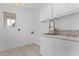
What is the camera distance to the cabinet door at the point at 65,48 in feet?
4.23

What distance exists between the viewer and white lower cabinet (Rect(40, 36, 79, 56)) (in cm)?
131

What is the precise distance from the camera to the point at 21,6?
262cm

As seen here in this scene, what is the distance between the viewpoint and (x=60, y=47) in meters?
1.65

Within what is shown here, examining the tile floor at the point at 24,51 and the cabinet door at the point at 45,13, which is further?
the cabinet door at the point at 45,13

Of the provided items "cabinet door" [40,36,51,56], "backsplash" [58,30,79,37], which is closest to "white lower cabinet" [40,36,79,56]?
"cabinet door" [40,36,51,56]

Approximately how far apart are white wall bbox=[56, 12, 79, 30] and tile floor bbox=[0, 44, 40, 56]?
834mm

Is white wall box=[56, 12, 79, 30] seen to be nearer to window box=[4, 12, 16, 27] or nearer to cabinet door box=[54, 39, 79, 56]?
cabinet door box=[54, 39, 79, 56]

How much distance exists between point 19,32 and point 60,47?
52.1 inches

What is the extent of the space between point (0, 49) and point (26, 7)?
1262 mm

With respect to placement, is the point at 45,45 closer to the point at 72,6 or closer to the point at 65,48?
the point at 65,48

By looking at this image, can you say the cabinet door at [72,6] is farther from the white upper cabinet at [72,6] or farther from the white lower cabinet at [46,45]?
the white lower cabinet at [46,45]

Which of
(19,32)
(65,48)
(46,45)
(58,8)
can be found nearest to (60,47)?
(65,48)

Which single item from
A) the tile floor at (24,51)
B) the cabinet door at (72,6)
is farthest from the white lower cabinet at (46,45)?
the cabinet door at (72,6)

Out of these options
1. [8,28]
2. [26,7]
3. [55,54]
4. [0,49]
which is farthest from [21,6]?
[55,54]
